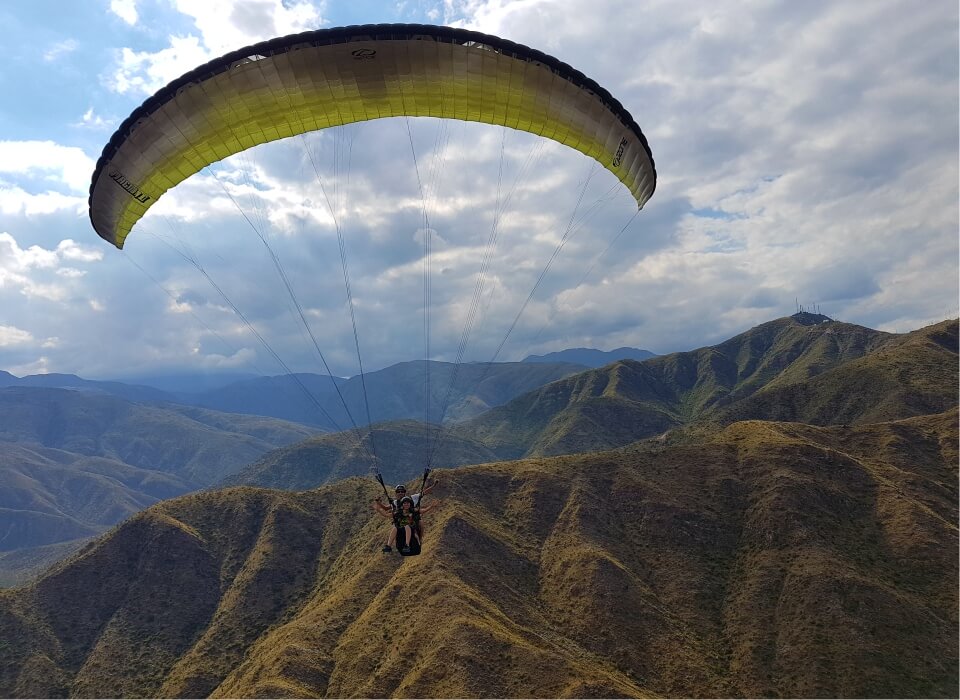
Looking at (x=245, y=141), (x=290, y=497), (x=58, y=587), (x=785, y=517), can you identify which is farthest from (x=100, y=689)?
(x=785, y=517)

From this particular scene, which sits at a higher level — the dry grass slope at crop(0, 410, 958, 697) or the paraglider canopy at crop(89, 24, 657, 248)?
the paraglider canopy at crop(89, 24, 657, 248)

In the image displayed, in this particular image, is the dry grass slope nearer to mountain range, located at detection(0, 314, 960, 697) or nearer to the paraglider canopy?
mountain range, located at detection(0, 314, 960, 697)

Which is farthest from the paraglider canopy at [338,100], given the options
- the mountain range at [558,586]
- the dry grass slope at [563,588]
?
the dry grass slope at [563,588]

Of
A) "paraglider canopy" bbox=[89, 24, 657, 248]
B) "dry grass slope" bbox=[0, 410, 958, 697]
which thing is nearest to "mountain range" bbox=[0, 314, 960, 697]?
"dry grass slope" bbox=[0, 410, 958, 697]

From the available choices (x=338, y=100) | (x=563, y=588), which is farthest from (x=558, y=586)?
(x=338, y=100)

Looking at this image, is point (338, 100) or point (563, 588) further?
point (563, 588)

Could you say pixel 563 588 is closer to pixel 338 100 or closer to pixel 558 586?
pixel 558 586

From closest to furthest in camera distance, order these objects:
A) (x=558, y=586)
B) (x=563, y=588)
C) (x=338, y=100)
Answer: (x=338, y=100)
(x=563, y=588)
(x=558, y=586)

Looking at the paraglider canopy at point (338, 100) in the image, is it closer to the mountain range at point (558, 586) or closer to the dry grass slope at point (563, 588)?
the mountain range at point (558, 586)
